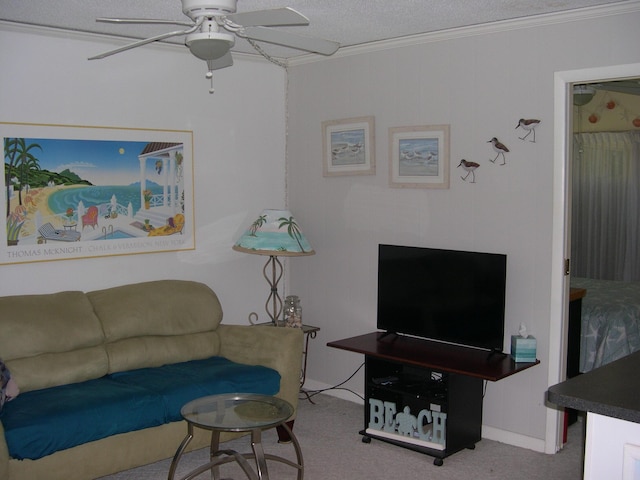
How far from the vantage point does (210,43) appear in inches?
108

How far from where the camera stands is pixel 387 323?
4.61 metres

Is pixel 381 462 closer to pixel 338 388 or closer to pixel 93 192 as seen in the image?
pixel 338 388

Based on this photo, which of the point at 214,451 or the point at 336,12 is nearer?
the point at 214,451

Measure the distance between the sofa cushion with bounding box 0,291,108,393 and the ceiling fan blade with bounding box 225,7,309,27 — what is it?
202cm

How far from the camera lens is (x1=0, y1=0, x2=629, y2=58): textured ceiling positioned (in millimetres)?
3602

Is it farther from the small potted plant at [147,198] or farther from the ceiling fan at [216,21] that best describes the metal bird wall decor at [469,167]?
the small potted plant at [147,198]

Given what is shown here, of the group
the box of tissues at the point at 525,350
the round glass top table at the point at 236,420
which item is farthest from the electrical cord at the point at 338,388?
the round glass top table at the point at 236,420

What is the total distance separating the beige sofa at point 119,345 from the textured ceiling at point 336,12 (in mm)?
1533

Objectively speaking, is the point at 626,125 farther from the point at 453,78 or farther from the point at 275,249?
the point at 275,249

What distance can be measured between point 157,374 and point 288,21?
2.21 m

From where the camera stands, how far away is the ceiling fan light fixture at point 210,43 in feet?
8.93

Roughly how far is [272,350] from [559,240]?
1755mm

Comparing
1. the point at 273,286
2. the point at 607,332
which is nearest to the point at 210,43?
the point at 273,286

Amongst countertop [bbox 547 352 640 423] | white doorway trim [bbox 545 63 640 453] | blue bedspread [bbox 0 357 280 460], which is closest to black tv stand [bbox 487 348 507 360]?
white doorway trim [bbox 545 63 640 453]
